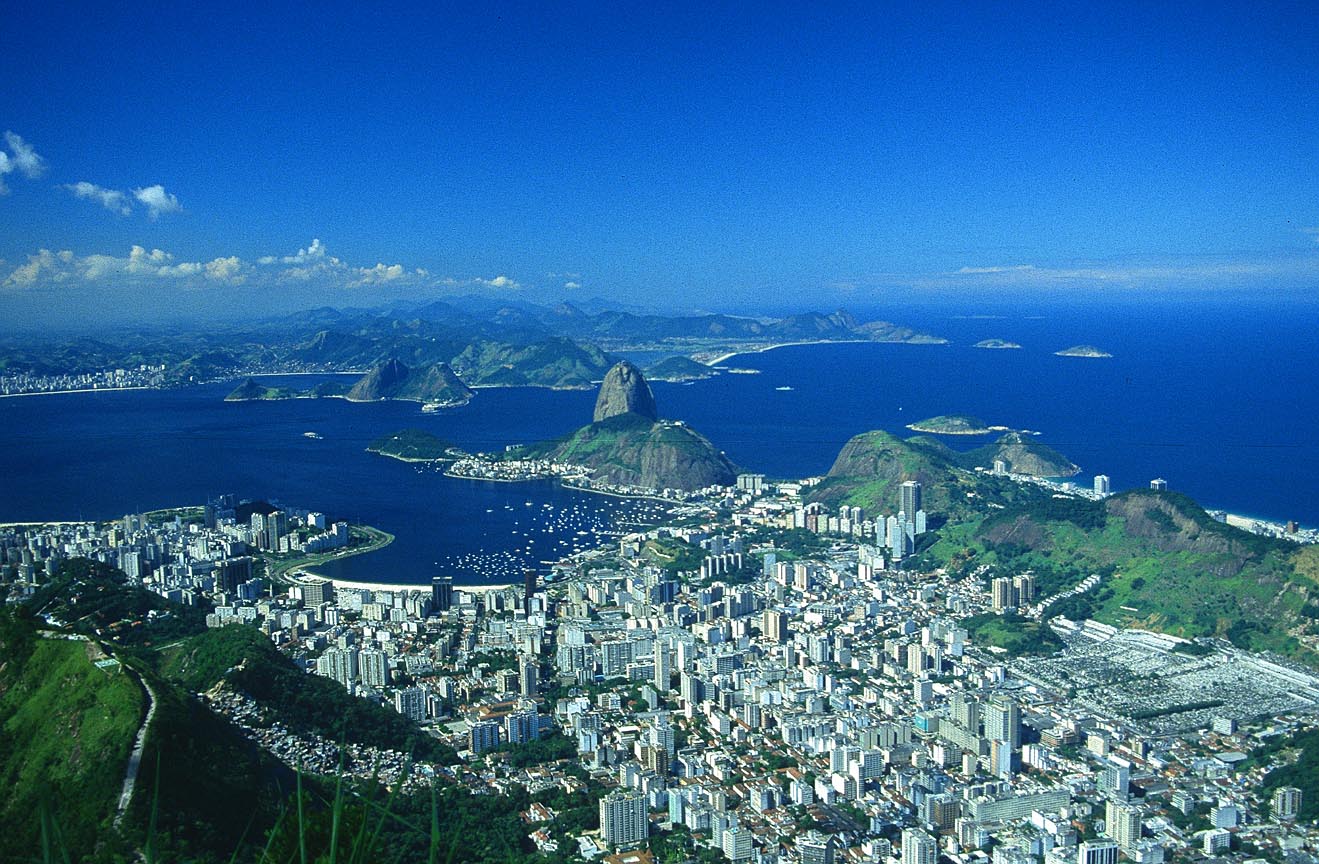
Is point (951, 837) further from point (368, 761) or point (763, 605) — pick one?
point (763, 605)

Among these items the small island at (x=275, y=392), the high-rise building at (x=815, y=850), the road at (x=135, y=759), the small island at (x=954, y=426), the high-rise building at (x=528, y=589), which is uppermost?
the road at (x=135, y=759)


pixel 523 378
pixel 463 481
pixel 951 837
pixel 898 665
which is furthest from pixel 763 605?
pixel 523 378

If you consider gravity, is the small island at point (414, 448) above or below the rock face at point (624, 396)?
below

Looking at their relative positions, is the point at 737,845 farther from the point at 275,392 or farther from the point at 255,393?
the point at 275,392

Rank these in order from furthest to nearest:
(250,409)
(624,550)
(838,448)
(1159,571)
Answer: (250,409), (838,448), (624,550), (1159,571)

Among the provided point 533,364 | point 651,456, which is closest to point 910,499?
point 651,456

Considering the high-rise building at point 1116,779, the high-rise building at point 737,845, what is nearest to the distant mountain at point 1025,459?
the high-rise building at point 1116,779

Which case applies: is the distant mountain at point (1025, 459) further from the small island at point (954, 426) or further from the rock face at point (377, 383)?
the rock face at point (377, 383)
